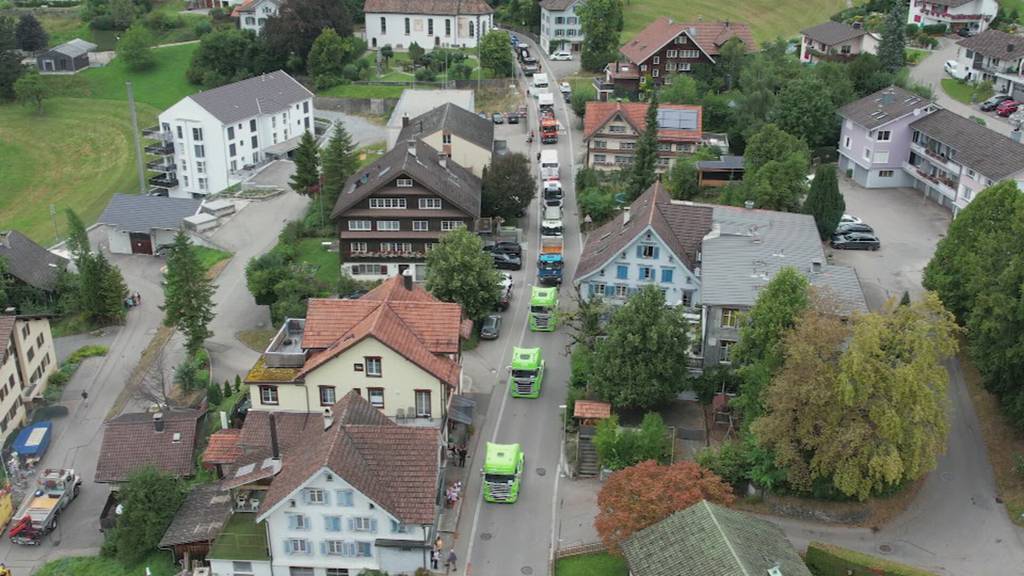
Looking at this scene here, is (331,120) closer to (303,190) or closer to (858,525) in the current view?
(303,190)

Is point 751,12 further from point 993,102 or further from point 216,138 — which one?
point 216,138

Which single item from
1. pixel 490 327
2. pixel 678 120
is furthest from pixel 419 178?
pixel 678 120

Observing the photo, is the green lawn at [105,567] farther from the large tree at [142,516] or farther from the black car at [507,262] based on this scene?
the black car at [507,262]

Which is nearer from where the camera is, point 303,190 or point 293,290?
point 293,290

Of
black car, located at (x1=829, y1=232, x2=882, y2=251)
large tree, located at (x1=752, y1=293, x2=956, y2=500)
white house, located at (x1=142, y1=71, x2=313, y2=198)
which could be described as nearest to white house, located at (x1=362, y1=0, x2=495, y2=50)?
white house, located at (x1=142, y1=71, x2=313, y2=198)

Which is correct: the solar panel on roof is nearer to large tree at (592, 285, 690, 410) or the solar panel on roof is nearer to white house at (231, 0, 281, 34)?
large tree at (592, 285, 690, 410)

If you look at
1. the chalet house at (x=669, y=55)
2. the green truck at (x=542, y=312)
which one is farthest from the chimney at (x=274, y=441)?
the chalet house at (x=669, y=55)

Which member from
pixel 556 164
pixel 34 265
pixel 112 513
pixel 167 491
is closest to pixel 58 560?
pixel 112 513
